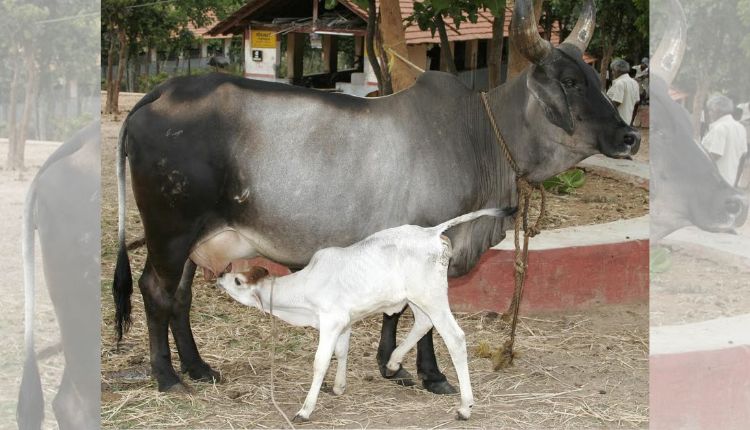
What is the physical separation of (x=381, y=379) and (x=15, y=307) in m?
2.58


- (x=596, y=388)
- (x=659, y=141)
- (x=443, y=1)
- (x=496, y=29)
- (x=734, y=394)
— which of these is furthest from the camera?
(x=496, y=29)

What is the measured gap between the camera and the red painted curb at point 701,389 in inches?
153

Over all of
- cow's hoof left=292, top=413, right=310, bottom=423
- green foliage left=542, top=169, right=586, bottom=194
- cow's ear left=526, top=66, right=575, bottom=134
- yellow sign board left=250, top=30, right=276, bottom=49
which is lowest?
cow's hoof left=292, top=413, right=310, bottom=423

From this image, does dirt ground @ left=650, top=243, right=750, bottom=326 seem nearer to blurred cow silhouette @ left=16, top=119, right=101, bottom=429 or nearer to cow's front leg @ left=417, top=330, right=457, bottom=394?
cow's front leg @ left=417, top=330, right=457, bottom=394

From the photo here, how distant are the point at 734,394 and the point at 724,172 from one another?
935mm

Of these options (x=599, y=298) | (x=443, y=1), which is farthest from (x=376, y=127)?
(x=599, y=298)

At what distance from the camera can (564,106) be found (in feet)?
17.8

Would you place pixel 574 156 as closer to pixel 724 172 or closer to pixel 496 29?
pixel 724 172

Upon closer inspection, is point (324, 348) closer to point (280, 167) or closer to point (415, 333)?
point (415, 333)

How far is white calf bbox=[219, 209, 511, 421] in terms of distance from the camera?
5.03m

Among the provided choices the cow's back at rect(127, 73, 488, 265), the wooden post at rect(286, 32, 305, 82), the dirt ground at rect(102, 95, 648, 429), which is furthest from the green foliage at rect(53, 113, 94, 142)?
the wooden post at rect(286, 32, 305, 82)

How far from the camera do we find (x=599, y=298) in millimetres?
7379

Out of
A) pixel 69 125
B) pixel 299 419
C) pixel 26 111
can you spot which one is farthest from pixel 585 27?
pixel 26 111

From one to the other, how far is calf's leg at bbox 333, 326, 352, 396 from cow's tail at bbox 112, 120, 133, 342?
1.18 m
